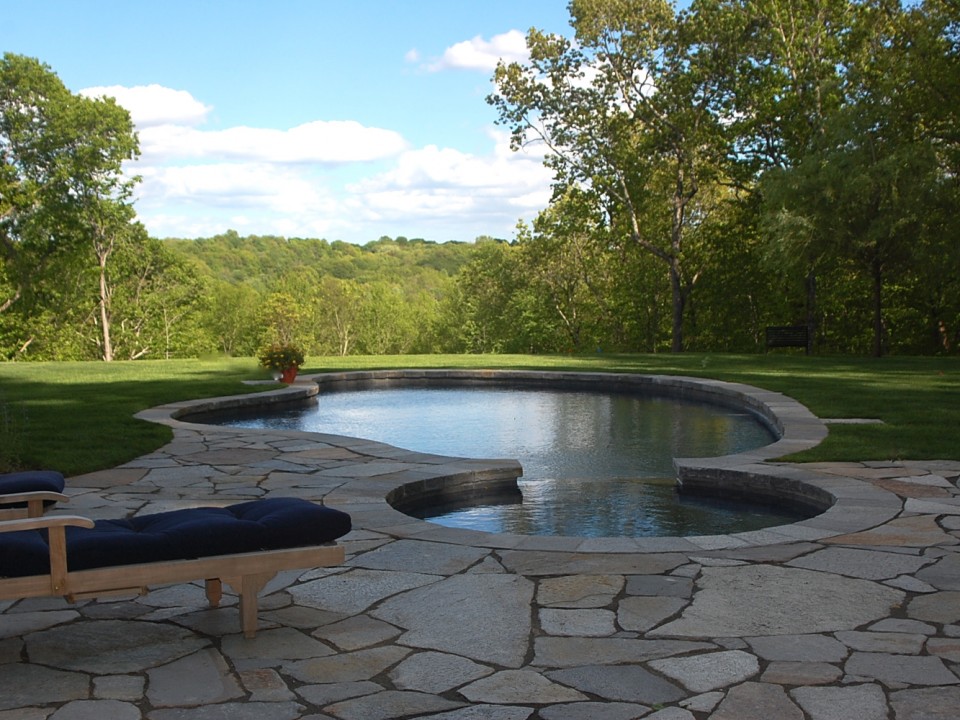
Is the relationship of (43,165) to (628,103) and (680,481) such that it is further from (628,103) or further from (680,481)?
(680,481)

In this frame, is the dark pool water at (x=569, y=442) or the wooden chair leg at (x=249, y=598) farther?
the dark pool water at (x=569, y=442)

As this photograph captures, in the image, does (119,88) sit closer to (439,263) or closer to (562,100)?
(562,100)

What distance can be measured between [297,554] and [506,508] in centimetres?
337

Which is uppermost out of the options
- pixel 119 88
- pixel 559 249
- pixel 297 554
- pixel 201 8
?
pixel 119 88

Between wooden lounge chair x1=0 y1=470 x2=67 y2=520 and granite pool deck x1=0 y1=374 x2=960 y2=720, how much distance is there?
403mm

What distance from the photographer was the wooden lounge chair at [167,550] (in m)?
3.03

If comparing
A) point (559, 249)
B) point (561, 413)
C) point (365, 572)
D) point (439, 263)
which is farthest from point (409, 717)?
point (439, 263)

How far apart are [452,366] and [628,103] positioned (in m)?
10.3

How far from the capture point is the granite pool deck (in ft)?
9.12

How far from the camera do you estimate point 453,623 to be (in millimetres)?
3492

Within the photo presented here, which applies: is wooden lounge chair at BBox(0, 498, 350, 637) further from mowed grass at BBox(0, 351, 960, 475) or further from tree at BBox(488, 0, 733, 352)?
tree at BBox(488, 0, 733, 352)

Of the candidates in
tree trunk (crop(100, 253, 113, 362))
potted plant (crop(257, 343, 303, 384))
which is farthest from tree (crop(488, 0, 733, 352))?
tree trunk (crop(100, 253, 113, 362))

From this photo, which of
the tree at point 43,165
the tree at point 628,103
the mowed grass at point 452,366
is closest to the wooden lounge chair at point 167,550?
the mowed grass at point 452,366

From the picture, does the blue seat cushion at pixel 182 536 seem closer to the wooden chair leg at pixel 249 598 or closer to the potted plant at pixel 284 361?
the wooden chair leg at pixel 249 598
